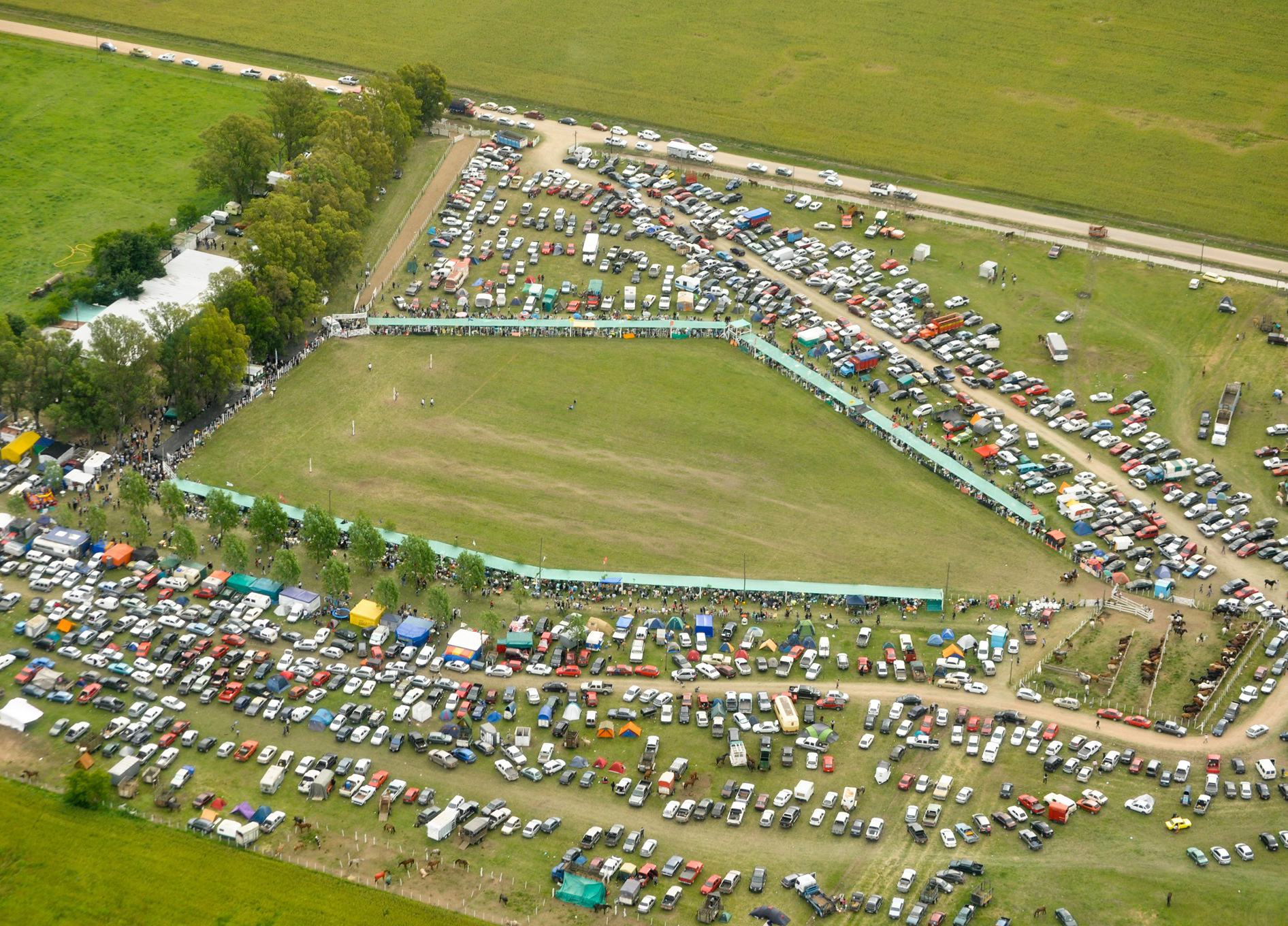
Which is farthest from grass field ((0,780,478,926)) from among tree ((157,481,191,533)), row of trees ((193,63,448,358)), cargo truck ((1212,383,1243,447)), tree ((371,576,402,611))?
cargo truck ((1212,383,1243,447))

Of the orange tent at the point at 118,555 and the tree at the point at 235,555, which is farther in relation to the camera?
the orange tent at the point at 118,555

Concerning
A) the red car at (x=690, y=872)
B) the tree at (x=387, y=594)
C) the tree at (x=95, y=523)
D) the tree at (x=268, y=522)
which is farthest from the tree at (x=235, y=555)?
the red car at (x=690, y=872)

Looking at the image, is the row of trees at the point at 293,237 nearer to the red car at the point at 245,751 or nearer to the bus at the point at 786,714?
the red car at the point at 245,751

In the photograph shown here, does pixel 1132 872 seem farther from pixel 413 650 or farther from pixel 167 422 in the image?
pixel 167 422

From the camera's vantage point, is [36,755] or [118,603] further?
[118,603]

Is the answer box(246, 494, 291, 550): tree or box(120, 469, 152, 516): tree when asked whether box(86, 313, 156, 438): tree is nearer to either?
box(120, 469, 152, 516): tree

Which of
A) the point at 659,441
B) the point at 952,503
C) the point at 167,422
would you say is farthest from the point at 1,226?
the point at 952,503
